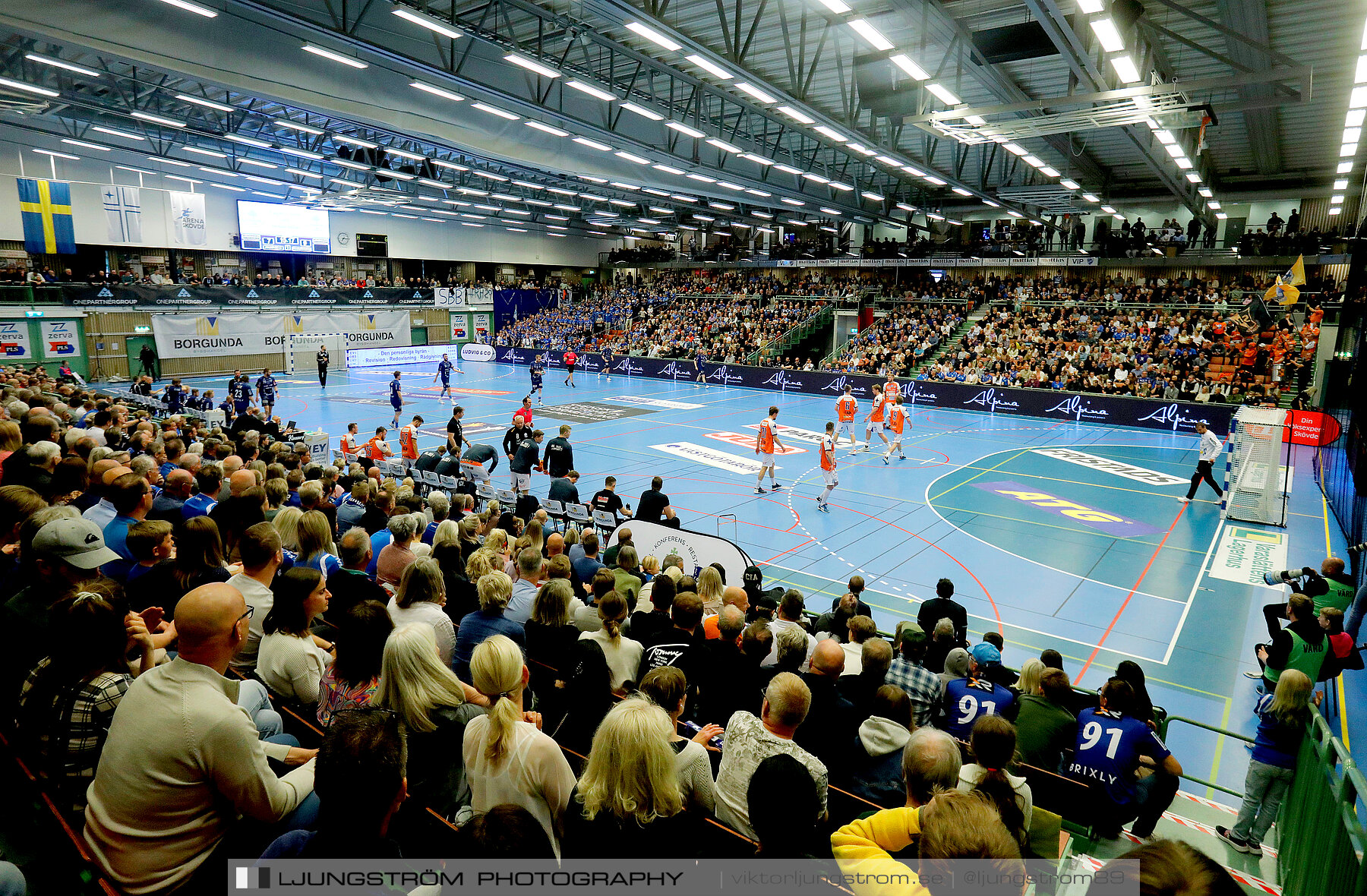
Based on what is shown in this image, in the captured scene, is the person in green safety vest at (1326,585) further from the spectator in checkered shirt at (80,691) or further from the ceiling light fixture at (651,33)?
the ceiling light fixture at (651,33)

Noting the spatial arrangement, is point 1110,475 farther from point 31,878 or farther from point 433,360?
point 433,360

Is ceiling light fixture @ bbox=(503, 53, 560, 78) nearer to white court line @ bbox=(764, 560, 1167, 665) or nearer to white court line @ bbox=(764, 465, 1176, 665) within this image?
white court line @ bbox=(764, 465, 1176, 665)

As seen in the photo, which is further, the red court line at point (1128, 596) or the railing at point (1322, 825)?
the red court line at point (1128, 596)

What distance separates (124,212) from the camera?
33.6 metres

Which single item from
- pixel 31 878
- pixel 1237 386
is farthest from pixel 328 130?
pixel 1237 386

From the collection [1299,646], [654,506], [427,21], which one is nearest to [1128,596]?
[1299,646]

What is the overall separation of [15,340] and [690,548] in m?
37.9

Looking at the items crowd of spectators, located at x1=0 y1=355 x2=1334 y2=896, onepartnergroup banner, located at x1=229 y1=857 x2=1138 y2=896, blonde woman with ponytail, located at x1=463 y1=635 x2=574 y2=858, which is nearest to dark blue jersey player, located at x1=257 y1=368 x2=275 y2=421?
crowd of spectators, located at x1=0 y1=355 x2=1334 y2=896

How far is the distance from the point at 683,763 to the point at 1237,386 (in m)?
31.9

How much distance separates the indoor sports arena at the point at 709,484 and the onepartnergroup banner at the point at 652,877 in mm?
20

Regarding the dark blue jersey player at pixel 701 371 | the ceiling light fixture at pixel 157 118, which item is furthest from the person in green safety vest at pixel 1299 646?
the dark blue jersey player at pixel 701 371

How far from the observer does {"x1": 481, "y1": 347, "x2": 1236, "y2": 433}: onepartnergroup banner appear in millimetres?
26406

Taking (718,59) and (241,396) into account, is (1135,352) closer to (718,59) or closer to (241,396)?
(718,59)

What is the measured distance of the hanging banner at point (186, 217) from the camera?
120ft
